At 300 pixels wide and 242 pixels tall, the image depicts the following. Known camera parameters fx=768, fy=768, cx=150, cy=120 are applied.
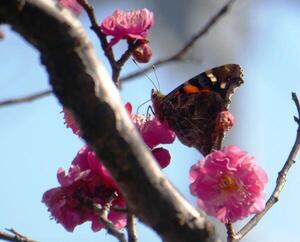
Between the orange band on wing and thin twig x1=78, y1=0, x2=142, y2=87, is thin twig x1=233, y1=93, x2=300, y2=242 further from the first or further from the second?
thin twig x1=78, y1=0, x2=142, y2=87

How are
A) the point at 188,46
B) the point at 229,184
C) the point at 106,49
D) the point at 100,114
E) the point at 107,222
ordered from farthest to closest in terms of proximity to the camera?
the point at 188,46 < the point at 229,184 < the point at 106,49 < the point at 107,222 < the point at 100,114

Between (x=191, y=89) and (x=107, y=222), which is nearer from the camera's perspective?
(x=107, y=222)

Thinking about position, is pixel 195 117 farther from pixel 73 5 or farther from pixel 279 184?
pixel 73 5

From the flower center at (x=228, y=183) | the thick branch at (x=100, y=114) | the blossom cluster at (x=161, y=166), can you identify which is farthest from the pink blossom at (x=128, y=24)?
the thick branch at (x=100, y=114)

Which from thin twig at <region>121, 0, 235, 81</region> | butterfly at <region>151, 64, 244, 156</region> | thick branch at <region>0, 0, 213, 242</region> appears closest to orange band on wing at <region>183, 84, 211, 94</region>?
butterfly at <region>151, 64, 244, 156</region>

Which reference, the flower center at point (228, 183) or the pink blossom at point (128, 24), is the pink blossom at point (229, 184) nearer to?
the flower center at point (228, 183)

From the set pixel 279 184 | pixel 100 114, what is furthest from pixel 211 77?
pixel 100 114
